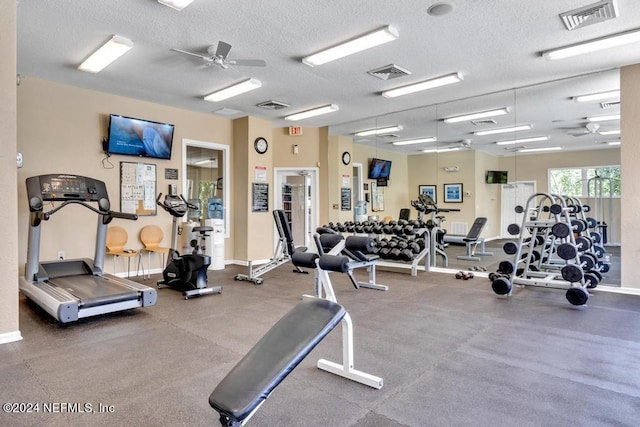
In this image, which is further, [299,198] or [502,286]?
[299,198]

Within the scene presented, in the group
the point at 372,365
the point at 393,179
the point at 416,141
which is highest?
the point at 416,141

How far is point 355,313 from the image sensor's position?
4.11 meters

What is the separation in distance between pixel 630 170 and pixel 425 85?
2.90m

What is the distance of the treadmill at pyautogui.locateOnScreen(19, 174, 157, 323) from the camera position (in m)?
3.72

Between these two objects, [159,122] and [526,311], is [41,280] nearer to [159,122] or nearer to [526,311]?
[159,122]

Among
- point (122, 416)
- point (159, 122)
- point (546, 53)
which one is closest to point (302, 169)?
point (159, 122)

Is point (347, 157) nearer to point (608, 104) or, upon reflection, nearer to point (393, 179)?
point (393, 179)

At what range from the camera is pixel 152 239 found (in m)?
6.26

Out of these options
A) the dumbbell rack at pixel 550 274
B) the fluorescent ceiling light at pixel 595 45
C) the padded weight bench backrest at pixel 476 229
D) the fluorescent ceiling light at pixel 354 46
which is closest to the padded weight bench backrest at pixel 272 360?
the fluorescent ceiling light at pixel 354 46

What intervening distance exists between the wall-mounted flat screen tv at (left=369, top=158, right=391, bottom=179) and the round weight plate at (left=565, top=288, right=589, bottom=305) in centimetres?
432

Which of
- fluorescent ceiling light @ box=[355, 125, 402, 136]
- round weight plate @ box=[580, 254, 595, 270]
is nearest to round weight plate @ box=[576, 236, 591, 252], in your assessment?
round weight plate @ box=[580, 254, 595, 270]

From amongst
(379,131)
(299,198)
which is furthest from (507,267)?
(299,198)

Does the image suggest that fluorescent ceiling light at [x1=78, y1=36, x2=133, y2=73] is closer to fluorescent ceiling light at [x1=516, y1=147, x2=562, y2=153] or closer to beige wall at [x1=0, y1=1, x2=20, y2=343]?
beige wall at [x1=0, y1=1, x2=20, y2=343]

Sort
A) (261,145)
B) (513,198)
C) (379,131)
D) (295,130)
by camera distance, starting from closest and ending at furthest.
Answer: (513,198) < (261,145) < (379,131) < (295,130)
